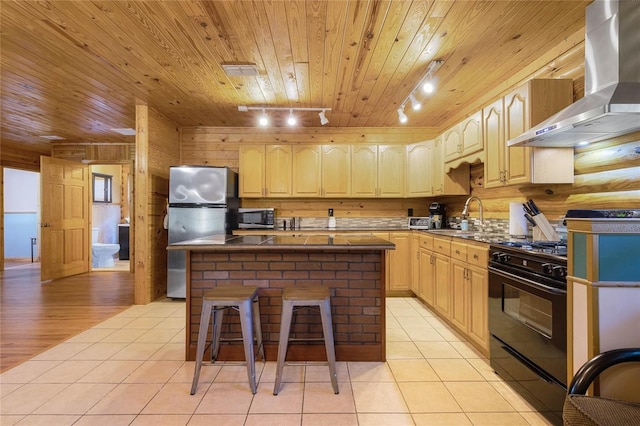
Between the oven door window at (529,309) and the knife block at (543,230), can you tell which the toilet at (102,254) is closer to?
the oven door window at (529,309)

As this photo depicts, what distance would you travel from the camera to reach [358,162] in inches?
171

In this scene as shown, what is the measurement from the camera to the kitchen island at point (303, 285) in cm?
228

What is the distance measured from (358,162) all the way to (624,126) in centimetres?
→ 288

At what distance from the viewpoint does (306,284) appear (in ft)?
7.53

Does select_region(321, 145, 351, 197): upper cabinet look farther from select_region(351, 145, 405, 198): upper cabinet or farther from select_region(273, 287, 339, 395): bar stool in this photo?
select_region(273, 287, 339, 395): bar stool

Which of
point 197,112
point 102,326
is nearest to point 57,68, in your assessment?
point 197,112

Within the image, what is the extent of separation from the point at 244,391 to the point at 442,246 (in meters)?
2.27

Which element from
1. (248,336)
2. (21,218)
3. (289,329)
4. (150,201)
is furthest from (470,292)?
(21,218)

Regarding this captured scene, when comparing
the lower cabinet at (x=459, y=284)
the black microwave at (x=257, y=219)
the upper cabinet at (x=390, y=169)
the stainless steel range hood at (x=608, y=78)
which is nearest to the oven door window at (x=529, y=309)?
the lower cabinet at (x=459, y=284)

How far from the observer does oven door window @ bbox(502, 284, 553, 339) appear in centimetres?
166

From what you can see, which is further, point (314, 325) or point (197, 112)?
point (197, 112)

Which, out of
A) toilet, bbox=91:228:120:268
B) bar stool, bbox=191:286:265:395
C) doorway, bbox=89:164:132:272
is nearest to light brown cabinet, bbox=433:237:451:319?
bar stool, bbox=191:286:265:395

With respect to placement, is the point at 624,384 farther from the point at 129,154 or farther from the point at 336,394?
the point at 129,154

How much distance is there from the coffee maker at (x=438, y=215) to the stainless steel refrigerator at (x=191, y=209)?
2.96m
